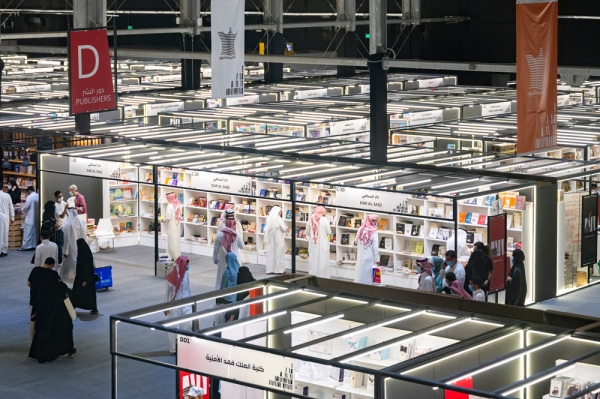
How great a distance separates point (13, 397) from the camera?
11234 millimetres

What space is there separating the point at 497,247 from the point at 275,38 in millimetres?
14414

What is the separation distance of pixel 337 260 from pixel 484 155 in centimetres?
310

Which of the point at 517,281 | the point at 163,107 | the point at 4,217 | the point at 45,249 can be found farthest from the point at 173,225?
the point at 163,107

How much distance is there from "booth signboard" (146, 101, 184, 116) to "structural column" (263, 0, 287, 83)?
3702mm

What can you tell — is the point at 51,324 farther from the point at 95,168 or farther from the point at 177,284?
the point at 95,168

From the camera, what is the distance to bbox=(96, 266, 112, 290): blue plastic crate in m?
15.9

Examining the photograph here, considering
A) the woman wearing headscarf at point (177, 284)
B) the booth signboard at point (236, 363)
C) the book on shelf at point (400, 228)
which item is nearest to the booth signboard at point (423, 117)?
the book on shelf at point (400, 228)

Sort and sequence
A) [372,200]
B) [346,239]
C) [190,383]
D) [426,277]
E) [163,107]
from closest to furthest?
1. [190,383]
2. [426,277]
3. [372,200]
4. [346,239]
5. [163,107]

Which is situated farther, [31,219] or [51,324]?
[31,219]

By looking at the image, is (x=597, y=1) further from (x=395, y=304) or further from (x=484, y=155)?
(x=395, y=304)

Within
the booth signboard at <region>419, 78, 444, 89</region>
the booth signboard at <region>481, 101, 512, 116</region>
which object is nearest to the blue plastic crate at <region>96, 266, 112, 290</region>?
the booth signboard at <region>481, 101, 512, 116</region>

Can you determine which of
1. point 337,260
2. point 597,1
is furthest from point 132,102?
point 597,1

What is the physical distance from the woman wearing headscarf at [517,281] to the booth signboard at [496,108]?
1012 centimetres

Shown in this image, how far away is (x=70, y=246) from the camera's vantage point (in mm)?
16719
